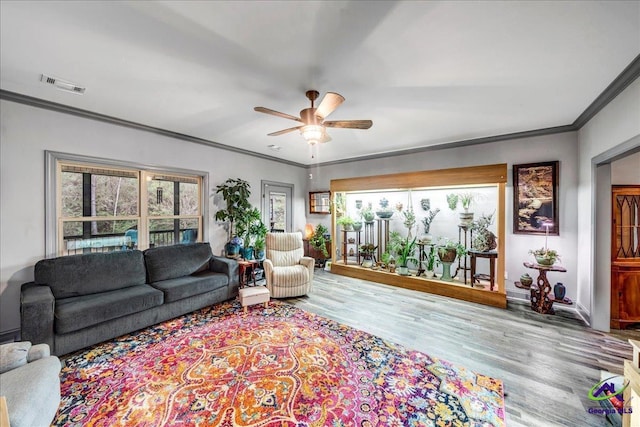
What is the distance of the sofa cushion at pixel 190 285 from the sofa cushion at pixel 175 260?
12 centimetres

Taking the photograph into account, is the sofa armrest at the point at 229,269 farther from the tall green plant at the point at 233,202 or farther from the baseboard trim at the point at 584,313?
the baseboard trim at the point at 584,313

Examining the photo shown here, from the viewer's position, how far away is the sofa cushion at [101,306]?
2424 millimetres

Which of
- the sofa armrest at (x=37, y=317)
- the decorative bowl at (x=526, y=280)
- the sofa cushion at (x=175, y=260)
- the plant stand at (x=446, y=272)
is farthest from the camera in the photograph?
the plant stand at (x=446, y=272)

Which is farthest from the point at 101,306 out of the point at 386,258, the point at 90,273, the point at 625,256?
the point at 625,256

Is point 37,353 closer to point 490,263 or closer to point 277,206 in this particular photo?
point 277,206

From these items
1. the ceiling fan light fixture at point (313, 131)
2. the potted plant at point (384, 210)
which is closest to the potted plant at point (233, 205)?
the ceiling fan light fixture at point (313, 131)

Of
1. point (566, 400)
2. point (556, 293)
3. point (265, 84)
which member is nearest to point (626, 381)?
point (566, 400)

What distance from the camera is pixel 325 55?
6.55ft

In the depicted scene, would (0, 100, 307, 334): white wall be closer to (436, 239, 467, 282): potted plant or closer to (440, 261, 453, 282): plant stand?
(436, 239, 467, 282): potted plant

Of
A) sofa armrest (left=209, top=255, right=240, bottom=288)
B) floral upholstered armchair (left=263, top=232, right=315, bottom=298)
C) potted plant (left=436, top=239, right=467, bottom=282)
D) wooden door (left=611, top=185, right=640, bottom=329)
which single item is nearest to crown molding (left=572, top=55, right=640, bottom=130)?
wooden door (left=611, top=185, right=640, bottom=329)

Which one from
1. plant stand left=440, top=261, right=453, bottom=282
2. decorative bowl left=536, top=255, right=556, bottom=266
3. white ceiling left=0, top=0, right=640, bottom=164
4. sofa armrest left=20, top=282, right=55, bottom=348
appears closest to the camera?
white ceiling left=0, top=0, right=640, bottom=164

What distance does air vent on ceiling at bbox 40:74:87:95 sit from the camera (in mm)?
2385

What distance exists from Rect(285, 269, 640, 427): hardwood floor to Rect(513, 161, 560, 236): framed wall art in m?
1.25

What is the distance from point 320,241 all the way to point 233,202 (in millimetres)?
2377
